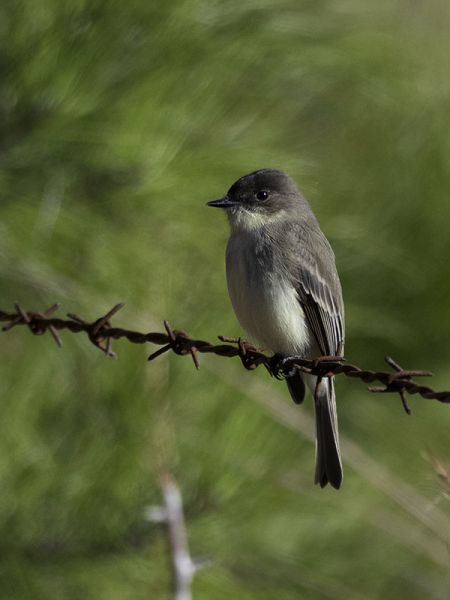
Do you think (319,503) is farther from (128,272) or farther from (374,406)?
(128,272)

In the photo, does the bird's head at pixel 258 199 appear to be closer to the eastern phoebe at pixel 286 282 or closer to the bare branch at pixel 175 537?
the eastern phoebe at pixel 286 282

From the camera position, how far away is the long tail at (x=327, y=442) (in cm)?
369

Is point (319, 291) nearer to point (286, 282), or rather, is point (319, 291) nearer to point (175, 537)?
point (286, 282)

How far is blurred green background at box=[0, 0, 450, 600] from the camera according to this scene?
3910mm

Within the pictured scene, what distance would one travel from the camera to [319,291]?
3.70 m

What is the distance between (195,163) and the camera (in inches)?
158

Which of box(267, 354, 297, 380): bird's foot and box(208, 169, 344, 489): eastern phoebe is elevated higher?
box(208, 169, 344, 489): eastern phoebe

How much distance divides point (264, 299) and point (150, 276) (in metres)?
0.66

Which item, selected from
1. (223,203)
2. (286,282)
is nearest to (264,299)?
(286,282)

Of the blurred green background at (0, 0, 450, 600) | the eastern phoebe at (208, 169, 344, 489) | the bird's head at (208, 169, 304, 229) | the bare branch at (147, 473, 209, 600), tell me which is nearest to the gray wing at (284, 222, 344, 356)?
the eastern phoebe at (208, 169, 344, 489)

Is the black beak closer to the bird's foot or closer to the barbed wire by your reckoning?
the bird's foot

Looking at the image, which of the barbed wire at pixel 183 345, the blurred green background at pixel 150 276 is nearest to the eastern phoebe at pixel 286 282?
the blurred green background at pixel 150 276

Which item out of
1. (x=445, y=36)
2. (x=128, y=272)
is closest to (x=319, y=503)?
(x=128, y=272)

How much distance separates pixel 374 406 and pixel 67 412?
139cm
